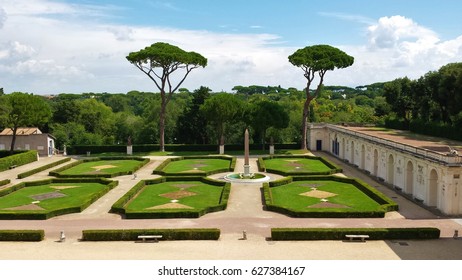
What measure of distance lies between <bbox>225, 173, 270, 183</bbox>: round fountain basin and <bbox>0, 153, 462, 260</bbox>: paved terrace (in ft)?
31.0

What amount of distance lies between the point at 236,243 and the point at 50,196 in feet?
70.3

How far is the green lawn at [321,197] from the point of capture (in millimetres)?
33906

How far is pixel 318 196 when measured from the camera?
124ft

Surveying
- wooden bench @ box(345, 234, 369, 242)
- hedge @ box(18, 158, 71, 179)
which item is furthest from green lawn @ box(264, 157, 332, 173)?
hedge @ box(18, 158, 71, 179)

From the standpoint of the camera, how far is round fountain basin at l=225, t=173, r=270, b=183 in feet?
148

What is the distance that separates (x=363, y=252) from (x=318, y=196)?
46.9 ft

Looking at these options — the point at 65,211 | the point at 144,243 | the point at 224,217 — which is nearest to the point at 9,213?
the point at 65,211

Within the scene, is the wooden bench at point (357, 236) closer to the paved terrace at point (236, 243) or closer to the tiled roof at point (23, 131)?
the paved terrace at point (236, 243)

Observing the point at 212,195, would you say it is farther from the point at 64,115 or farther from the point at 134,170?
the point at 64,115

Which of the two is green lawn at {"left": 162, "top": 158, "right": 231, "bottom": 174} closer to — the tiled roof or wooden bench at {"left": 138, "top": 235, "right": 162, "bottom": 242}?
wooden bench at {"left": 138, "top": 235, "right": 162, "bottom": 242}

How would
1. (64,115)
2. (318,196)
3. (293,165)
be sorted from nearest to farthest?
(318,196)
(293,165)
(64,115)

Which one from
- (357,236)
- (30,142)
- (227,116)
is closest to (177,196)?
(357,236)

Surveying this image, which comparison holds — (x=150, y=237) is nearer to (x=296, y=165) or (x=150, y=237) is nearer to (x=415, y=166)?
(x=415, y=166)
